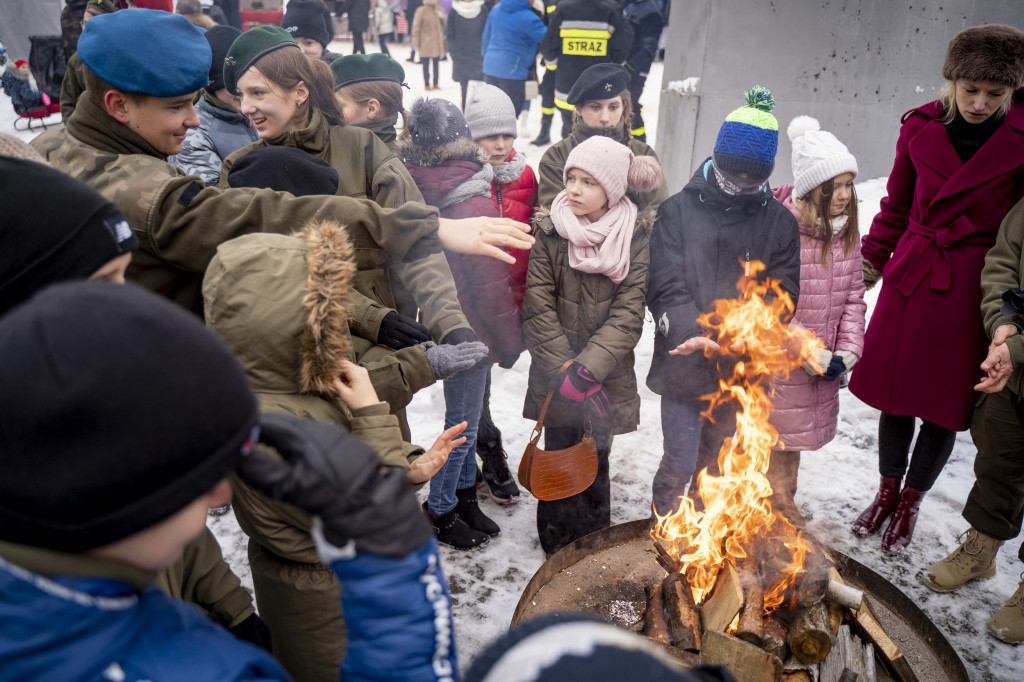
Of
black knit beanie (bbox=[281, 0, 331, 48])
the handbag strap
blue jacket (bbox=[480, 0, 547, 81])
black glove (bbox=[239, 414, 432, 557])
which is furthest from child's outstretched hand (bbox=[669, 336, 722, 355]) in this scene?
blue jacket (bbox=[480, 0, 547, 81])

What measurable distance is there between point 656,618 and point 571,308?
5.50ft

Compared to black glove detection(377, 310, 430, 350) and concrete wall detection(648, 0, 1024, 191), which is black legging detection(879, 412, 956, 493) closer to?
black glove detection(377, 310, 430, 350)

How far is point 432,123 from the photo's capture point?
3836 millimetres

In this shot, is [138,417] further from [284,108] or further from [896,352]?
[896,352]

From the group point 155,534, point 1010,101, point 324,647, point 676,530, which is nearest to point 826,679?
point 676,530

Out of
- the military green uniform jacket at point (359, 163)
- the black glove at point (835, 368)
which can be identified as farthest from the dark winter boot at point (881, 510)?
the military green uniform jacket at point (359, 163)

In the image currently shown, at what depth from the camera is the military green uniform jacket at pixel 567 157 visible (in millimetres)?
4059

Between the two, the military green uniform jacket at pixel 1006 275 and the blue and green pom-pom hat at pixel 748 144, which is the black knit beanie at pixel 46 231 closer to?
the blue and green pom-pom hat at pixel 748 144

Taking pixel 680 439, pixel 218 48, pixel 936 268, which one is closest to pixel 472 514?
pixel 680 439

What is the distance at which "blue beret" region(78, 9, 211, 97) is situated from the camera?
222 centimetres

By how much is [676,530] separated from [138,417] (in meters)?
2.85

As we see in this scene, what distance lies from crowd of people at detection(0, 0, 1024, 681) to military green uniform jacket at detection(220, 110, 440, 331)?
1 cm

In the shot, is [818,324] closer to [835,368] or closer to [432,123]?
[835,368]

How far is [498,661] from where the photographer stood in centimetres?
92
